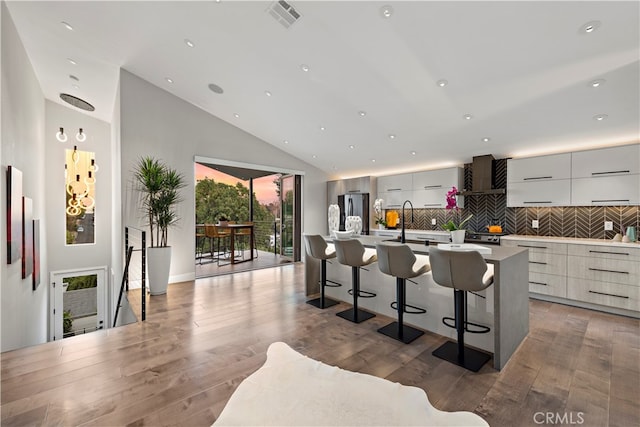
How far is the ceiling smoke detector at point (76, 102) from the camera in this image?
18.3ft

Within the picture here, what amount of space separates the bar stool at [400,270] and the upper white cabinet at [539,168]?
9.30ft

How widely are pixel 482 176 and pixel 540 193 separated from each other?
903mm

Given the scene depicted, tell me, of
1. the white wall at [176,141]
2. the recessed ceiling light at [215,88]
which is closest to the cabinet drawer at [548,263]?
the white wall at [176,141]

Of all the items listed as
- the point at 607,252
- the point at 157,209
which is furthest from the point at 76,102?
the point at 607,252

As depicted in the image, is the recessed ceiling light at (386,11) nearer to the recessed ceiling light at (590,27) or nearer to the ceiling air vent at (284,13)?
the ceiling air vent at (284,13)

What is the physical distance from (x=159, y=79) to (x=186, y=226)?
8.51 ft

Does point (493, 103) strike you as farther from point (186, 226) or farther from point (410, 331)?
point (186, 226)

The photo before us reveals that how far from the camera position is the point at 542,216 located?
460 centimetres

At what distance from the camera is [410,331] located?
9.75 ft

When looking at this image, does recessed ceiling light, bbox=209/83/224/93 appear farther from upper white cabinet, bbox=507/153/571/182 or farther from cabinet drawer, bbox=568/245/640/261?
cabinet drawer, bbox=568/245/640/261

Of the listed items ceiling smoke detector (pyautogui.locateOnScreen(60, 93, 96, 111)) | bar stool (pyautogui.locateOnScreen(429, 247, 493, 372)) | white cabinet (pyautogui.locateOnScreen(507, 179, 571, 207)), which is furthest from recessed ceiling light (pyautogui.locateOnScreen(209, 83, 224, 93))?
white cabinet (pyautogui.locateOnScreen(507, 179, 571, 207))

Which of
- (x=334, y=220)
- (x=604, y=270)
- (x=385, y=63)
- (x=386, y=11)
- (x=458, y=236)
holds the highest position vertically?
(x=386, y=11)

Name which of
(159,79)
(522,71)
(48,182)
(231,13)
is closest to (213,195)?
(48,182)

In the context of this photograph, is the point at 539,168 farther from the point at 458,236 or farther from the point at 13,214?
the point at 13,214
